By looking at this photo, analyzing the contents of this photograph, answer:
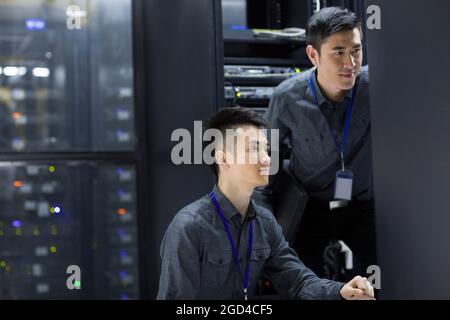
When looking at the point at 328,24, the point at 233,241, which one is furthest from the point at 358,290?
the point at 328,24

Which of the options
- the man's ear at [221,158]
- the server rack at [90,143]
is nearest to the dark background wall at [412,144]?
the man's ear at [221,158]

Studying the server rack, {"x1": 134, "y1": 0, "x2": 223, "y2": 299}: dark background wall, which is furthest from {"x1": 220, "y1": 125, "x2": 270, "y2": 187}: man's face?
the server rack

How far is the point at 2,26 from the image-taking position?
359 centimetres

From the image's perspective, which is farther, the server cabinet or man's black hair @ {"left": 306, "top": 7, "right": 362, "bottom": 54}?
the server cabinet

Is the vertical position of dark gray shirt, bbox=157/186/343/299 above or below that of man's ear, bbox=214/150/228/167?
below

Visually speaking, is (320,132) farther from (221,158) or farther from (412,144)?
(412,144)

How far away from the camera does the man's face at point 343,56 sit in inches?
82.8

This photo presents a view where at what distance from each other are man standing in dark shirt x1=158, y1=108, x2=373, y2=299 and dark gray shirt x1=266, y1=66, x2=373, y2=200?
0.41 metres

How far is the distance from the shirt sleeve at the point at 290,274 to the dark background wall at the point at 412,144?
1.09 ft

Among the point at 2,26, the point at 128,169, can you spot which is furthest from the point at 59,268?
the point at 2,26

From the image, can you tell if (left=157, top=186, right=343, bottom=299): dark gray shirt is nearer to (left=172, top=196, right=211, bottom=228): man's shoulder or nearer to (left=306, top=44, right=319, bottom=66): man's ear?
(left=172, top=196, right=211, bottom=228): man's shoulder

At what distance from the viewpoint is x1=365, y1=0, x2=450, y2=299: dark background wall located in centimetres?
115

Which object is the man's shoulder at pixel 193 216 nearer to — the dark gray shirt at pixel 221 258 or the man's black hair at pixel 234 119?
the dark gray shirt at pixel 221 258
